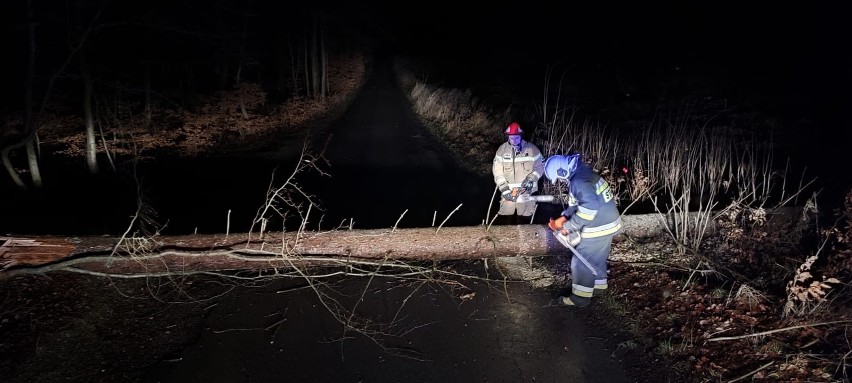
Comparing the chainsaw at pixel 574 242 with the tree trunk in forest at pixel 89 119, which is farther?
the tree trunk in forest at pixel 89 119

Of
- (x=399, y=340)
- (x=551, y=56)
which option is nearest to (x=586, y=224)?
(x=399, y=340)

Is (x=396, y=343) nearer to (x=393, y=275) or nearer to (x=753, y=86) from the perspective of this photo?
(x=393, y=275)

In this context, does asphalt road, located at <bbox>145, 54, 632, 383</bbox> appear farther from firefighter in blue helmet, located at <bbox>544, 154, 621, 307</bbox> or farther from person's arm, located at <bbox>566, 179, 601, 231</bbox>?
person's arm, located at <bbox>566, 179, 601, 231</bbox>

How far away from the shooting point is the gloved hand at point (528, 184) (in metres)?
5.70

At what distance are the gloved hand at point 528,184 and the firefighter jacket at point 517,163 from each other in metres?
0.04

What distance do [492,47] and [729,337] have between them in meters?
30.8

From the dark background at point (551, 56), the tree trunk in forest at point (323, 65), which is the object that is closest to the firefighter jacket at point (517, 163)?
the dark background at point (551, 56)

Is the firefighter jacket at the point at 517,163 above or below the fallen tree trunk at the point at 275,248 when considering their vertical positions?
above

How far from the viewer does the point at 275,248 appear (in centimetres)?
520

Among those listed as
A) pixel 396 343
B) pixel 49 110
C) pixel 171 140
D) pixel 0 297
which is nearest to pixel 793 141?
pixel 396 343

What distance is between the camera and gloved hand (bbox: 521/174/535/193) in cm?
570

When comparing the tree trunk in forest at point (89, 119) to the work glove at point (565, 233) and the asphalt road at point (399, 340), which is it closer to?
the asphalt road at point (399, 340)

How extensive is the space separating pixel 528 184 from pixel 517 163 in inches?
11.7

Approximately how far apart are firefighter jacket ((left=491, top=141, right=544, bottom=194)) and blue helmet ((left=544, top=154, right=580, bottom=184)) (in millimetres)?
1112
